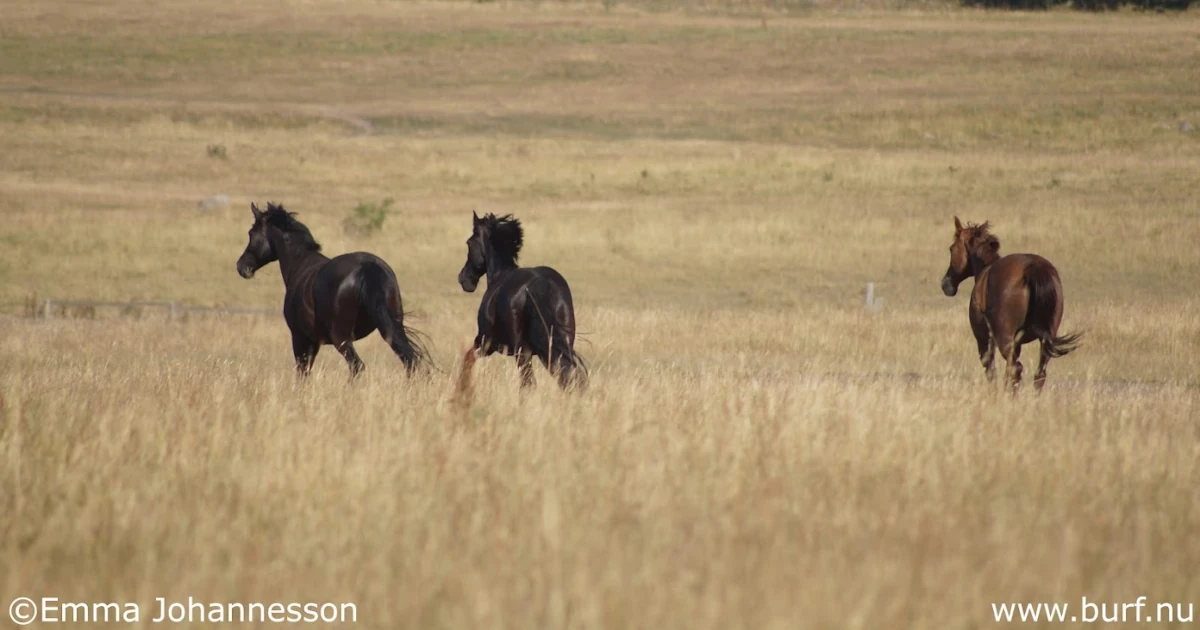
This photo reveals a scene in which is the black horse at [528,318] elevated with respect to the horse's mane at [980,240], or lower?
lower

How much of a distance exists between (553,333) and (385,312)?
1525 mm

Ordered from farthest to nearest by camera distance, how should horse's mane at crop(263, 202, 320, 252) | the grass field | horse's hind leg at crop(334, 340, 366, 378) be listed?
horse's mane at crop(263, 202, 320, 252)
horse's hind leg at crop(334, 340, 366, 378)
the grass field

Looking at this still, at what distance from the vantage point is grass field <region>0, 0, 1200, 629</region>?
4895 mm

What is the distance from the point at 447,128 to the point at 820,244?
2586 centimetres

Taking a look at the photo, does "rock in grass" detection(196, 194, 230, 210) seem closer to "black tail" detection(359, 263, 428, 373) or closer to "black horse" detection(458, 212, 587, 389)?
"black tail" detection(359, 263, 428, 373)

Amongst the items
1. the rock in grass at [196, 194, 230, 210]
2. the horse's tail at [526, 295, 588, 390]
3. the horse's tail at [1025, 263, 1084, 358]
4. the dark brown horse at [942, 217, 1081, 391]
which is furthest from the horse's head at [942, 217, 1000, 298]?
the rock in grass at [196, 194, 230, 210]

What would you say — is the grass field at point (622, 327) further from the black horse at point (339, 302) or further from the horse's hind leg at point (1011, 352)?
the black horse at point (339, 302)

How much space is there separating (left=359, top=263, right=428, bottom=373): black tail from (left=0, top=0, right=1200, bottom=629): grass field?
33.4 inches

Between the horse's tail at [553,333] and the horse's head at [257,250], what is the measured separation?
319 cm

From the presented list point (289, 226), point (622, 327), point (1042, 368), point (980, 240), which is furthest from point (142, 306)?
point (1042, 368)

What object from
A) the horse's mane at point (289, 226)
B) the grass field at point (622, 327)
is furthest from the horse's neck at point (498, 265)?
the horse's mane at point (289, 226)

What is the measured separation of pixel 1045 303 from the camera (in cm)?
1166

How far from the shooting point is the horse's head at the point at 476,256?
1182cm

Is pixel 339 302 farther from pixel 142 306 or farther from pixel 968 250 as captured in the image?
pixel 142 306
